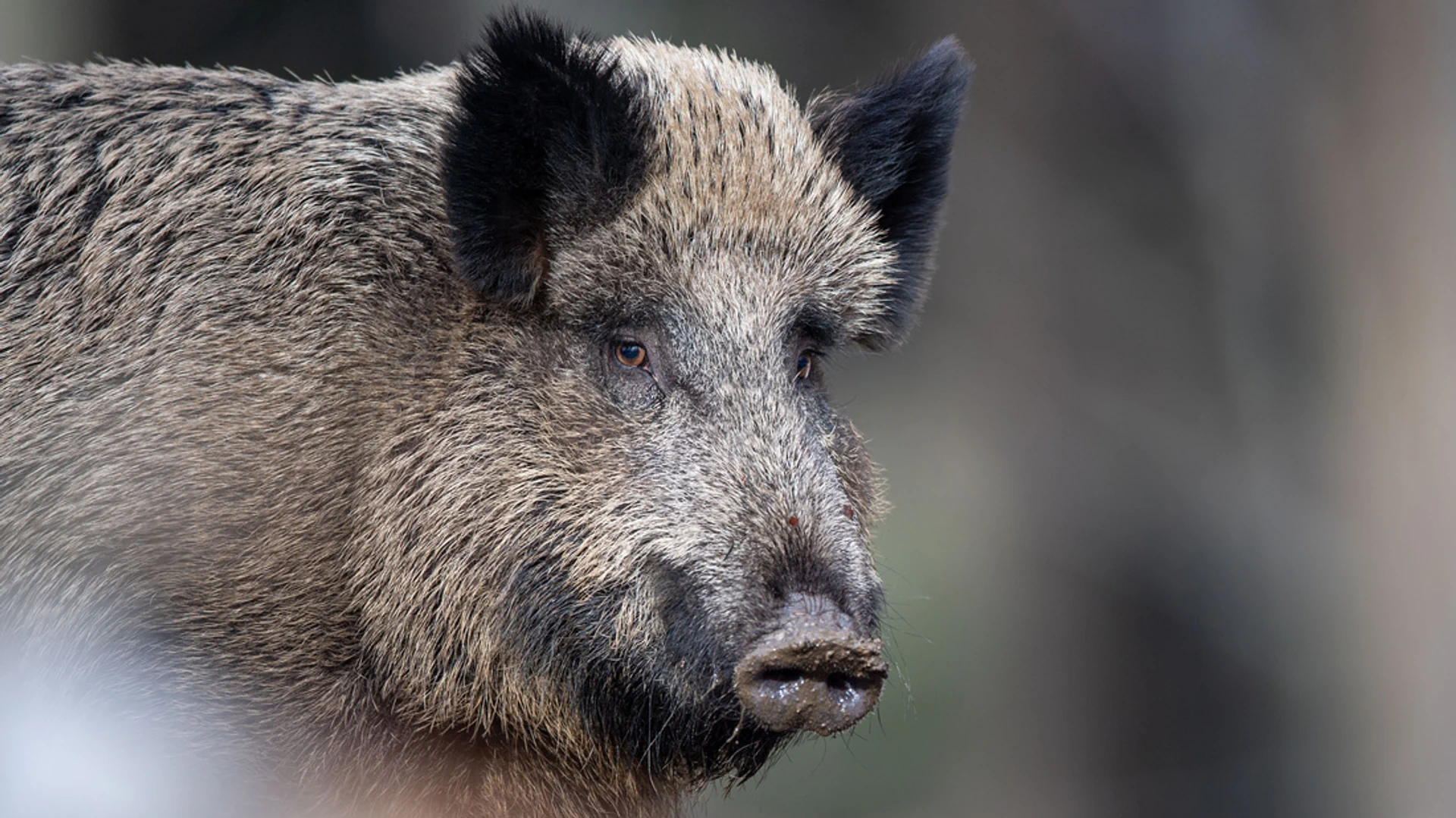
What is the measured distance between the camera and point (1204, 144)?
903 cm

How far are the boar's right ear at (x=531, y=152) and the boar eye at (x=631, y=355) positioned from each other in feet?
0.86

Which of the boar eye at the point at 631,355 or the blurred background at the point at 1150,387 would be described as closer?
the boar eye at the point at 631,355

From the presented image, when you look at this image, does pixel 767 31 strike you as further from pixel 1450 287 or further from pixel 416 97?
pixel 416 97


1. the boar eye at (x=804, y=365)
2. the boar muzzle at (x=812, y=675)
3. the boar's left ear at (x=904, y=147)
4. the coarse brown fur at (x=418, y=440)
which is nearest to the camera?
the boar muzzle at (x=812, y=675)

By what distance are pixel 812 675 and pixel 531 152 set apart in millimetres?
1497

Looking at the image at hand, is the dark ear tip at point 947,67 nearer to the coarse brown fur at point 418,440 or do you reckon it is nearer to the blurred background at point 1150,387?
the coarse brown fur at point 418,440

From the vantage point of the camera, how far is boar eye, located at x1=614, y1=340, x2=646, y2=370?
3822 mm

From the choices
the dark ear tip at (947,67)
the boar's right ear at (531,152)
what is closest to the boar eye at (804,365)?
the boar's right ear at (531,152)

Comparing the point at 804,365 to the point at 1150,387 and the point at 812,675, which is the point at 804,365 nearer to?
the point at 812,675

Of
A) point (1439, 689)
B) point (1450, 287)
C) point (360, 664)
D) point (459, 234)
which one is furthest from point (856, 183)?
point (1439, 689)

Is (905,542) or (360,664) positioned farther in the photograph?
(905,542)

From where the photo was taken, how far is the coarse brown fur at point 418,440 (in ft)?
11.9

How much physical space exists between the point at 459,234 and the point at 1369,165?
5.84 metres

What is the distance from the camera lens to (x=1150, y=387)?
9.34 metres
